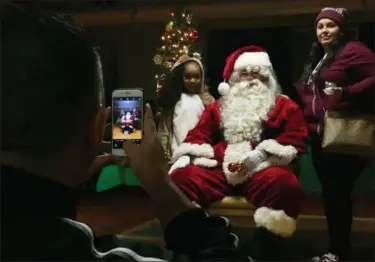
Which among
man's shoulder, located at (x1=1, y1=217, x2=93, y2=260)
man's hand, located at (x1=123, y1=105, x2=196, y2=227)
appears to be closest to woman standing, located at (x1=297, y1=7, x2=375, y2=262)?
man's hand, located at (x1=123, y1=105, x2=196, y2=227)

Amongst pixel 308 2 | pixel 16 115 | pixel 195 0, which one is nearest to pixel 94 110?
pixel 16 115

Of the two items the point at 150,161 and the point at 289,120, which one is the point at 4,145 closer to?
the point at 150,161

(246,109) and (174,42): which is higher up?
(174,42)

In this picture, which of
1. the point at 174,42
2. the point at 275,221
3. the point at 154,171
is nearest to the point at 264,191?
the point at 275,221

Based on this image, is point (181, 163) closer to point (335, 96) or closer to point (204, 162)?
point (204, 162)

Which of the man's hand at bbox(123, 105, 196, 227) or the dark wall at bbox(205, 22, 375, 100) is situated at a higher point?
the dark wall at bbox(205, 22, 375, 100)

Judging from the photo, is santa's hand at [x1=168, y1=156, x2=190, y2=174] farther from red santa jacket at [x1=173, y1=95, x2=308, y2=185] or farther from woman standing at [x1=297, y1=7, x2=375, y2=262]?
woman standing at [x1=297, y1=7, x2=375, y2=262]
